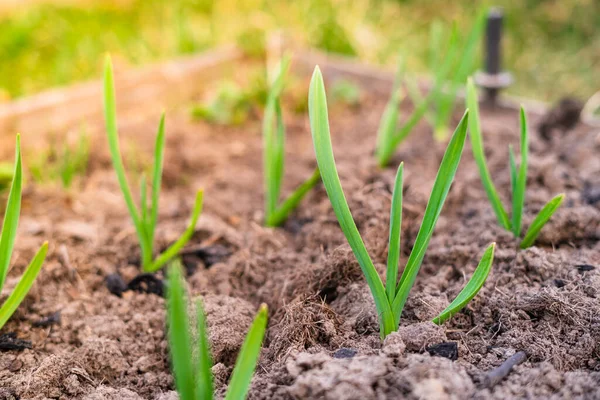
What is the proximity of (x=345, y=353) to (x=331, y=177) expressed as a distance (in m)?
0.30

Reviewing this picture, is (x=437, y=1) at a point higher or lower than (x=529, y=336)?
higher

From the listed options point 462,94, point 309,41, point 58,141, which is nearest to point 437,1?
point 309,41

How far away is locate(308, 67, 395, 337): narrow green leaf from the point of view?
999 millimetres

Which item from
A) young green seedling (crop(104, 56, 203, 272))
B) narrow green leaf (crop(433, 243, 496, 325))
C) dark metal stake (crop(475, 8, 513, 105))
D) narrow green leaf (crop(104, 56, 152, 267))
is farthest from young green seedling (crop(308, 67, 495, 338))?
dark metal stake (crop(475, 8, 513, 105))

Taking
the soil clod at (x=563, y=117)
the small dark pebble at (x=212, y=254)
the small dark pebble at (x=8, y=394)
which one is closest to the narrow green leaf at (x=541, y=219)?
the small dark pebble at (x=212, y=254)

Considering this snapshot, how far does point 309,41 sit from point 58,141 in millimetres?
1633

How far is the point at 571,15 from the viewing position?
4.03 metres

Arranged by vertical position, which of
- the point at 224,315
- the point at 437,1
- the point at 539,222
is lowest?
the point at 224,315

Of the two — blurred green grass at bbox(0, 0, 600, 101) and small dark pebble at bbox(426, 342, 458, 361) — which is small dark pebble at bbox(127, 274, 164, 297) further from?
blurred green grass at bbox(0, 0, 600, 101)

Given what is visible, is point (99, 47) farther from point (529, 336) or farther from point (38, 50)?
point (529, 336)

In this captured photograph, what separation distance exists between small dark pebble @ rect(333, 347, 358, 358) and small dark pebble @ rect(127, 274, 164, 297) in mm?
591

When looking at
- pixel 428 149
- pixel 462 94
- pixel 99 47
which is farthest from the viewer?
pixel 99 47

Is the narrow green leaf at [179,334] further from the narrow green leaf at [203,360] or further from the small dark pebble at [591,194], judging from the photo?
the small dark pebble at [591,194]

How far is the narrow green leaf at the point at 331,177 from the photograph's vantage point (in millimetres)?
999
